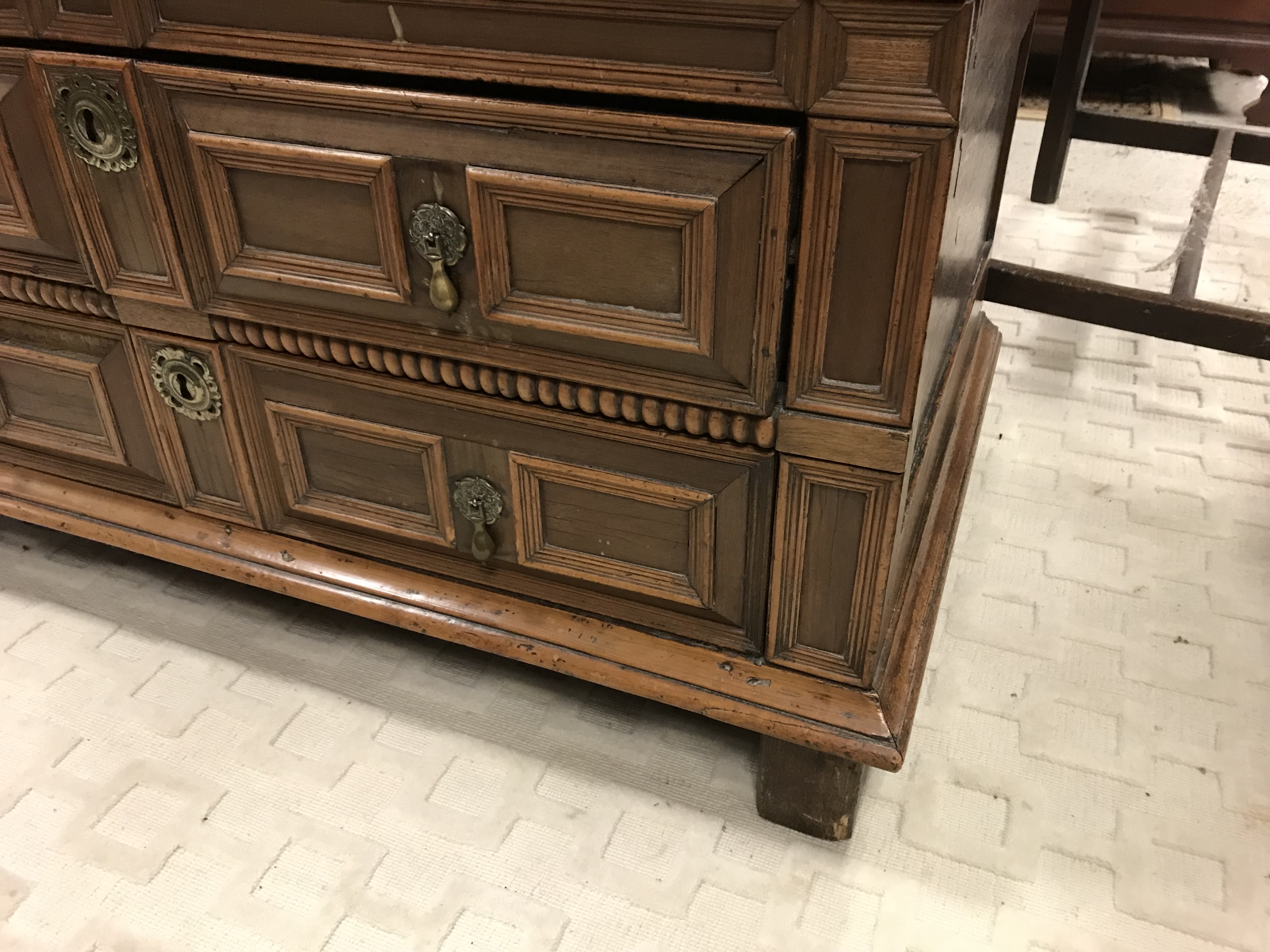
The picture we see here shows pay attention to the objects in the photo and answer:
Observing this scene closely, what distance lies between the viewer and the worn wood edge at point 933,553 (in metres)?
0.72

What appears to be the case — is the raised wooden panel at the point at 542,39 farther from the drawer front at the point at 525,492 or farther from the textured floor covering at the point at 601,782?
the textured floor covering at the point at 601,782

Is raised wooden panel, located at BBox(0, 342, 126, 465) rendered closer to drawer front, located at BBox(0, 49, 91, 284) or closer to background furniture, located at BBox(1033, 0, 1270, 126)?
drawer front, located at BBox(0, 49, 91, 284)

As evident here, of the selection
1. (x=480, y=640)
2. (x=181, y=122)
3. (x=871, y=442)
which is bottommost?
(x=480, y=640)

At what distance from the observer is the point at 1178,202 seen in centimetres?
188

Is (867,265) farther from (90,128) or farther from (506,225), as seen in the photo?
(90,128)

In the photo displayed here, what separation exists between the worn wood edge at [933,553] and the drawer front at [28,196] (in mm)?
722

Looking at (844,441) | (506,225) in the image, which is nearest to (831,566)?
(844,441)

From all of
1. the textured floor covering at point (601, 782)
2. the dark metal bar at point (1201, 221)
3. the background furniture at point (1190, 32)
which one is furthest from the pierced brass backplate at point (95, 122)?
the background furniture at point (1190, 32)

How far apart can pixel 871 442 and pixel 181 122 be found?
20.9 inches

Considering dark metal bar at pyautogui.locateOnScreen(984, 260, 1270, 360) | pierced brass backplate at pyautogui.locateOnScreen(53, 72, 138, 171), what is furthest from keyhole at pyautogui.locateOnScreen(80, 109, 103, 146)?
dark metal bar at pyautogui.locateOnScreen(984, 260, 1270, 360)

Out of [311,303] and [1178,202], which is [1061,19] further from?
[311,303]

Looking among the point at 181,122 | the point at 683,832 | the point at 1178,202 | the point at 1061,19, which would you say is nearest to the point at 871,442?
the point at 683,832

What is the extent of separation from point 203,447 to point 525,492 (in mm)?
316

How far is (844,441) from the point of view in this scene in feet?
2.02
